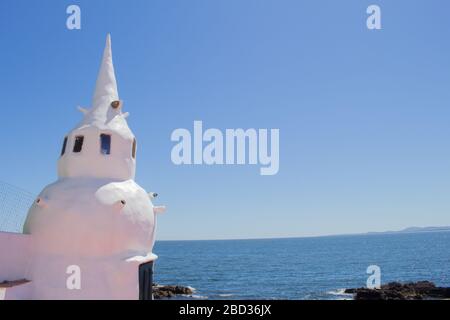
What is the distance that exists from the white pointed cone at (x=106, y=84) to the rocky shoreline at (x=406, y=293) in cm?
3542

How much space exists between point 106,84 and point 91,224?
6275mm

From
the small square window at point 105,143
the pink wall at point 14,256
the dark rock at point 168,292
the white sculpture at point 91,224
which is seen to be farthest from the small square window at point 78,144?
the dark rock at point 168,292

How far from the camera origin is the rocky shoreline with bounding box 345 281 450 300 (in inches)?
1727

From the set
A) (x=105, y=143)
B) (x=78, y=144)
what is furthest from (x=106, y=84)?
Result: (x=78, y=144)

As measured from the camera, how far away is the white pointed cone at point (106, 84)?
17.8 metres

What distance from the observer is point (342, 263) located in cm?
8744

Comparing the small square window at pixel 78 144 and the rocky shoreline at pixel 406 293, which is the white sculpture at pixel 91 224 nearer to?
the small square window at pixel 78 144

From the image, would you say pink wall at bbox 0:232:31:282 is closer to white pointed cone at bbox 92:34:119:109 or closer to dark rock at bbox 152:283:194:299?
white pointed cone at bbox 92:34:119:109

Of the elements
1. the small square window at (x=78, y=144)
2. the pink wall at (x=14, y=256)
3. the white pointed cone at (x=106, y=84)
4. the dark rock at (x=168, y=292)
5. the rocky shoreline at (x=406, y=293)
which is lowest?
the dark rock at (x=168, y=292)

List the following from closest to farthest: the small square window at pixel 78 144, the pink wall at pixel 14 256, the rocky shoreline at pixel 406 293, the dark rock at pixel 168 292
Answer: the pink wall at pixel 14 256 → the small square window at pixel 78 144 → the rocky shoreline at pixel 406 293 → the dark rock at pixel 168 292

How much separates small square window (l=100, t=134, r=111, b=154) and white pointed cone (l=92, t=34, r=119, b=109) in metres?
1.47

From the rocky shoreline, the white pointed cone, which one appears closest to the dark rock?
the rocky shoreline

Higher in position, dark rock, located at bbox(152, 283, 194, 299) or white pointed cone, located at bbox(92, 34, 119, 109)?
white pointed cone, located at bbox(92, 34, 119, 109)
